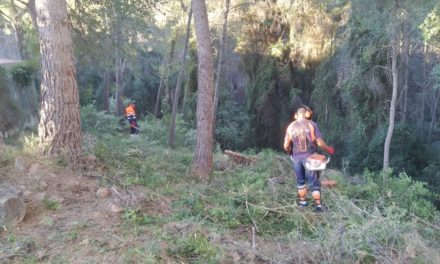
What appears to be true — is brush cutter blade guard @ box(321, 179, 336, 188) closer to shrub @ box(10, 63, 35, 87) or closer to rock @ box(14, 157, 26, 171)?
rock @ box(14, 157, 26, 171)

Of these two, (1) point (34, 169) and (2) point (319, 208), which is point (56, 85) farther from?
(2) point (319, 208)

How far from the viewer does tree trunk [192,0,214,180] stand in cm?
911

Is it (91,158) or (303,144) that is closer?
(303,144)

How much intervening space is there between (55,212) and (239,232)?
8.97ft

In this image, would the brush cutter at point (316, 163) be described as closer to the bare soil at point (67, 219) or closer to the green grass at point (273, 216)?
the green grass at point (273, 216)

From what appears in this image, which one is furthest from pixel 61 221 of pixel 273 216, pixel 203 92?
pixel 203 92

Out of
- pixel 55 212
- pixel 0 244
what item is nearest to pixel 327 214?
pixel 55 212

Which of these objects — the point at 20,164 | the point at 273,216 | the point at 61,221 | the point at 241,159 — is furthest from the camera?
the point at 241,159

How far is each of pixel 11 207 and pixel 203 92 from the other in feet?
14.4

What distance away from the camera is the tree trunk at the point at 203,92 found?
9.11 m

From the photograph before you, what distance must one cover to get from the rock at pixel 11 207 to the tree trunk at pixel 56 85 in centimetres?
161

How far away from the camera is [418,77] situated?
26266 millimetres

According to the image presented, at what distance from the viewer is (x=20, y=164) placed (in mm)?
7703

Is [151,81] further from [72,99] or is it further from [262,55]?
[72,99]
